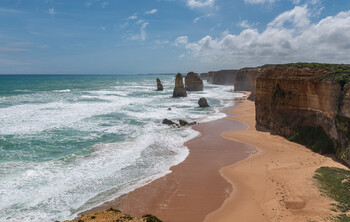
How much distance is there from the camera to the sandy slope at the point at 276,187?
1020cm

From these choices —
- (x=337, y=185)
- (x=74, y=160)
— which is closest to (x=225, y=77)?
(x=74, y=160)

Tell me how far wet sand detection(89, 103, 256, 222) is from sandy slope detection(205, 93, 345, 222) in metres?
0.63

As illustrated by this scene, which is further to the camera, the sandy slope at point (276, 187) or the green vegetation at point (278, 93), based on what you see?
the green vegetation at point (278, 93)

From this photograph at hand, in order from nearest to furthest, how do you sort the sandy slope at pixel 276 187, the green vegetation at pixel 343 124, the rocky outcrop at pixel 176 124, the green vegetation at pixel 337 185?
the green vegetation at pixel 337 185 → the sandy slope at pixel 276 187 → the green vegetation at pixel 343 124 → the rocky outcrop at pixel 176 124

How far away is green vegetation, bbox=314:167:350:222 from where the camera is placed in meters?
9.85

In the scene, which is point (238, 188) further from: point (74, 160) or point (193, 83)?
point (193, 83)

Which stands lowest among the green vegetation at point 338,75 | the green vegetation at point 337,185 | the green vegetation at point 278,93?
the green vegetation at point 337,185

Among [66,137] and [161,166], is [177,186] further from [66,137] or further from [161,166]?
[66,137]

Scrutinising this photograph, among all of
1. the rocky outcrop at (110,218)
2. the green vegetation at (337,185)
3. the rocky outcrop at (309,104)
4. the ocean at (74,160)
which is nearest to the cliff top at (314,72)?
the rocky outcrop at (309,104)

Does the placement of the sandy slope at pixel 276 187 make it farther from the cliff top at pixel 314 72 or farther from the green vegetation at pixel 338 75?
the cliff top at pixel 314 72

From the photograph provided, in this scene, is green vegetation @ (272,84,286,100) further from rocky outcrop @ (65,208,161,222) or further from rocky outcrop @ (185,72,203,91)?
rocky outcrop @ (185,72,203,91)

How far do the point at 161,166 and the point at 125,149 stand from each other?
4.36m

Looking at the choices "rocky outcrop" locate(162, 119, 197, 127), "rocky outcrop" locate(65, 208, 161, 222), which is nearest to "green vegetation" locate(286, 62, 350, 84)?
"rocky outcrop" locate(162, 119, 197, 127)

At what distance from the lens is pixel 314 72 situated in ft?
62.5
